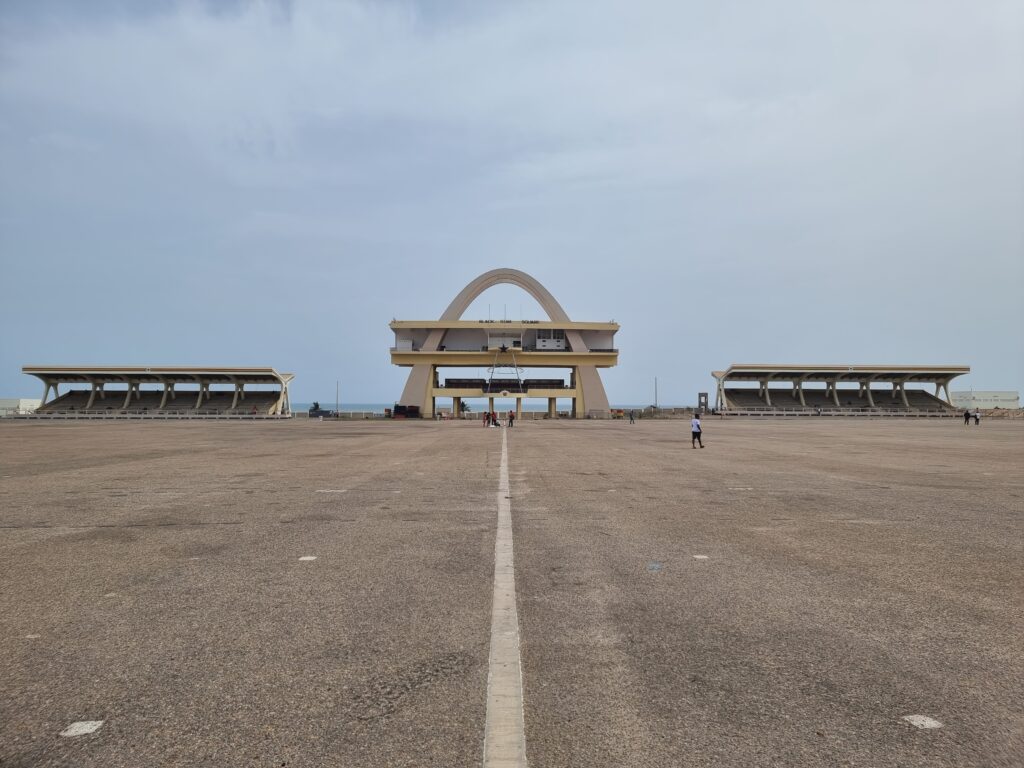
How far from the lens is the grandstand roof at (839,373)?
89062 mm

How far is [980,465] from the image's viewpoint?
687 inches

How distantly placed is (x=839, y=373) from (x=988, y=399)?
33818 millimetres

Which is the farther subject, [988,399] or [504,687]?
[988,399]

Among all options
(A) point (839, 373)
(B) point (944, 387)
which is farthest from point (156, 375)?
(B) point (944, 387)

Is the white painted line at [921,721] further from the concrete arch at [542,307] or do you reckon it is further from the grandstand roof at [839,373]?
the grandstand roof at [839,373]

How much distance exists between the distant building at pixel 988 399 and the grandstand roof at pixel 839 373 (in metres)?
12.7

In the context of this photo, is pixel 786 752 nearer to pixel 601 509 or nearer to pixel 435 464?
pixel 601 509

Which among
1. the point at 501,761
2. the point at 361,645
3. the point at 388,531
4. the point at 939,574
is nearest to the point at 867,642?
the point at 939,574

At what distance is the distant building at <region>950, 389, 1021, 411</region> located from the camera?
10225 cm

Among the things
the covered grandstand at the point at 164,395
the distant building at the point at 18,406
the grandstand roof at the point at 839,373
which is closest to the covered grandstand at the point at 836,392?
the grandstand roof at the point at 839,373

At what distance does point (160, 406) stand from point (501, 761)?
97092 millimetres

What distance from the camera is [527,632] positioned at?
4.47 meters

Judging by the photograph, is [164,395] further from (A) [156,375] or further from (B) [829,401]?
(B) [829,401]

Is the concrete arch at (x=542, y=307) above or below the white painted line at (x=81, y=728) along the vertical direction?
above
